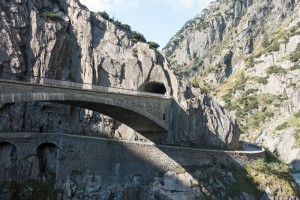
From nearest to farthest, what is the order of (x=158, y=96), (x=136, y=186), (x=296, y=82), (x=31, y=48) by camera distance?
(x=136, y=186)
(x=158, y=96)
(x=31, y=48)
(x=296, y=82)

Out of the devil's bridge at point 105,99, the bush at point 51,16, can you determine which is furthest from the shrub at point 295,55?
the bush at point 51,16

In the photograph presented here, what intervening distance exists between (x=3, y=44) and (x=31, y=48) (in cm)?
381

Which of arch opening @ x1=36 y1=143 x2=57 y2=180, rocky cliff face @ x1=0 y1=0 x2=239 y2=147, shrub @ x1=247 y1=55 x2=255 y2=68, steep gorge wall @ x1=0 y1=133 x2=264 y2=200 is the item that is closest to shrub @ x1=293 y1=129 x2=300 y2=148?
rocky cliff face @ x1=0 y1=0 x2=239 y2=147

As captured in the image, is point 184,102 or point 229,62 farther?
point 229,62

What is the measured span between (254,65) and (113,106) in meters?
94.7

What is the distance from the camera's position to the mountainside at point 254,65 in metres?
93.3

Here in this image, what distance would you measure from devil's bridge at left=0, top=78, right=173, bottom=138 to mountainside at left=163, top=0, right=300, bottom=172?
14.8 meters

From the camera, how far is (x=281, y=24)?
15025 cm

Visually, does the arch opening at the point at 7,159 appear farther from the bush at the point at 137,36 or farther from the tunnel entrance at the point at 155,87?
the bush at the point at 137,36

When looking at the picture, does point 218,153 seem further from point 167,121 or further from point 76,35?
point 76,35

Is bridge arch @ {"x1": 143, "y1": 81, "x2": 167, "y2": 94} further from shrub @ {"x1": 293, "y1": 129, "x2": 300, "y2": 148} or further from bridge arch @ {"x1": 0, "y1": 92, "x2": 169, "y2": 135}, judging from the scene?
shrub @ {"x1": 293, "y1": 129, "x2": 300, "y2": 148}

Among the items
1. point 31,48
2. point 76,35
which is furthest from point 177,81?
point 31,48

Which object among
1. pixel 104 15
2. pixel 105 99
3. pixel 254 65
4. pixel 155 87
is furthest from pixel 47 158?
pixel 254 65

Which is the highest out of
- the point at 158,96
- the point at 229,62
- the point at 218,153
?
the point at 229,62
